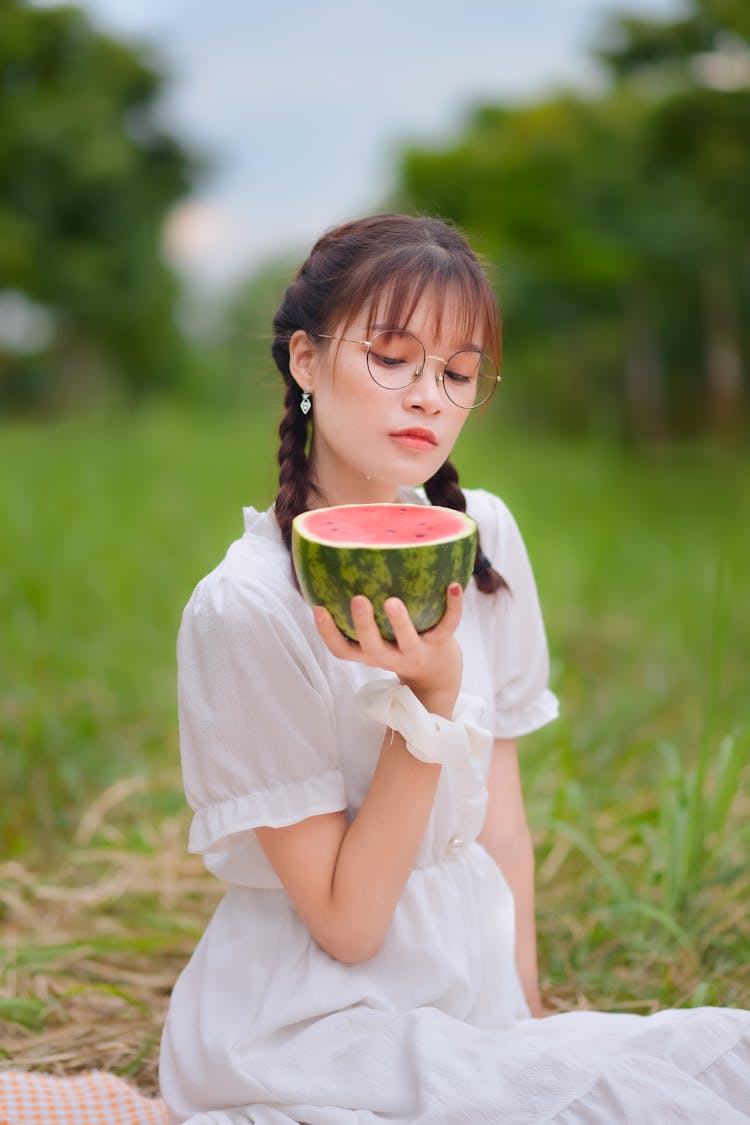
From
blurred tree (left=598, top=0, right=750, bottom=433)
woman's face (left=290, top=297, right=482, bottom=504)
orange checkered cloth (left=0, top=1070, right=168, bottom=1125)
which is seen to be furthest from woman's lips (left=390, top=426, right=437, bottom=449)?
blurred tree (left=598, top=0, right=750, bottom=433)

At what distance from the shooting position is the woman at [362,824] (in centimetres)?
187

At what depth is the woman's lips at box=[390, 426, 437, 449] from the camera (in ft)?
6.64

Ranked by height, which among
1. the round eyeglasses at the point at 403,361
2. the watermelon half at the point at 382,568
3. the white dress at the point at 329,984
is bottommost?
the white dress at the point at 329,984

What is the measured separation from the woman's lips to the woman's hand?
0.35 metres

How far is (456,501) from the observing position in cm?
235

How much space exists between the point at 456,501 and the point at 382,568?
2.11 ft

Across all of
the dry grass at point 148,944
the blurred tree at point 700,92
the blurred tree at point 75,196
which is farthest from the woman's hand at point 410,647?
the blurred tree at point 75,196

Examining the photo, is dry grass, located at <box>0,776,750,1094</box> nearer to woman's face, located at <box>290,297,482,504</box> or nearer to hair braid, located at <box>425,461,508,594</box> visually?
hair braid, located at <box>425,461,508,594</box>

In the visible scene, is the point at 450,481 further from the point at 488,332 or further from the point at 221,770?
the point at 221,770

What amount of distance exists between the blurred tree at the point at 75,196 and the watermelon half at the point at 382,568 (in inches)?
718

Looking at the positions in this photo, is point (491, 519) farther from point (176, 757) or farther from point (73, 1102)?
point (176, 757)

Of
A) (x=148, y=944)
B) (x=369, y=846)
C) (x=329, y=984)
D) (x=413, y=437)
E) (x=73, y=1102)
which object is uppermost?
(x=413, y=437)

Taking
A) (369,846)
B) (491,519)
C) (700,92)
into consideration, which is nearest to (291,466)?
(491,519)

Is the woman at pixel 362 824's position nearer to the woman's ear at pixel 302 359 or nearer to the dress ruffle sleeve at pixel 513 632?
the woman's ear at pixel 302 359
